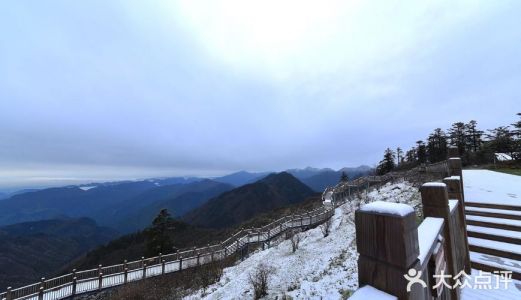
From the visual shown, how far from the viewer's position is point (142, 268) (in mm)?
20297

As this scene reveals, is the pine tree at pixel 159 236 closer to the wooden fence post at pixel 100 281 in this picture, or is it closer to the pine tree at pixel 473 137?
the wooden fence post at pixel 100 281

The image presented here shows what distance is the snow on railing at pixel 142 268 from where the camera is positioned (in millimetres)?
16609

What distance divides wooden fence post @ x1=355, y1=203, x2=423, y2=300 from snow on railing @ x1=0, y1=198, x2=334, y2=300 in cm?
2149

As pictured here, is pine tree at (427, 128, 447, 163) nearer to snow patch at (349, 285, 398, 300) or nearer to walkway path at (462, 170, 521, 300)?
walkway path at (462, 170, 521, 300)

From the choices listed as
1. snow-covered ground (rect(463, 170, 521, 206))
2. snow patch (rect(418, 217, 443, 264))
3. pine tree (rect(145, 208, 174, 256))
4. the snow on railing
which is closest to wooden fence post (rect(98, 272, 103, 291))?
the snow on railing

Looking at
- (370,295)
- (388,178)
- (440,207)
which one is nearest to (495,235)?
(440,207)

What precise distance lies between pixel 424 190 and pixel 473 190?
11.6 meters

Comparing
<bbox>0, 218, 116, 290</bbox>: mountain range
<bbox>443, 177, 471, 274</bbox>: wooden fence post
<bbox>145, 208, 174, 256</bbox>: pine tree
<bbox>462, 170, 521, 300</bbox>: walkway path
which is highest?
<bbox>443, 177, 471, 274</bbox>: wooden fence post

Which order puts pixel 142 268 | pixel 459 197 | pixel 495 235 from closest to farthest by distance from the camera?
1. pixel 459 197
2. pixel 495 235
3. pixel 142 268

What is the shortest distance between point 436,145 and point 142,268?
56458mm

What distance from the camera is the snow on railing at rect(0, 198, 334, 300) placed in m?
16.6

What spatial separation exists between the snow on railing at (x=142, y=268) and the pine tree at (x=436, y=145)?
3526cm

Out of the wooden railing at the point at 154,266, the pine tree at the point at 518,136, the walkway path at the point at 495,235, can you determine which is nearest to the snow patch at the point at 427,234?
the walkway path at the point at 495,235

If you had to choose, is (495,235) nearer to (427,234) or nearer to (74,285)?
(427,234)
